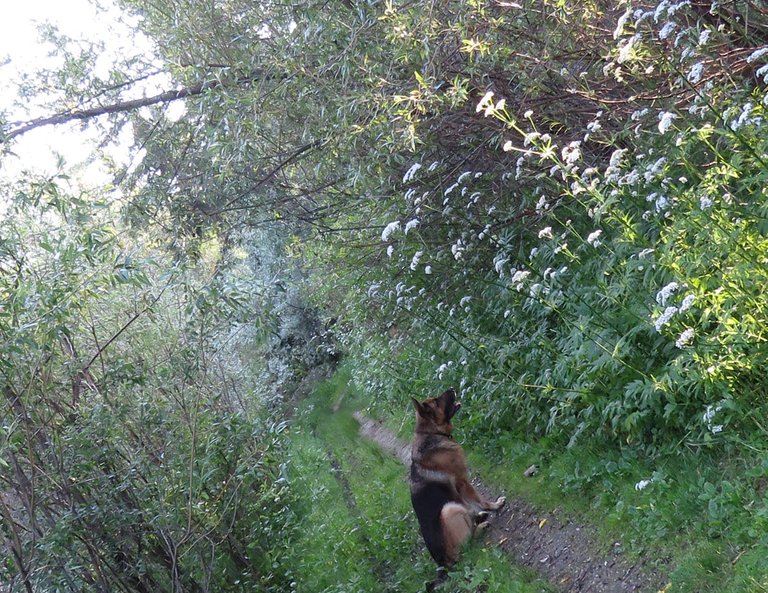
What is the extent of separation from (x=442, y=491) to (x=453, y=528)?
0.40 m

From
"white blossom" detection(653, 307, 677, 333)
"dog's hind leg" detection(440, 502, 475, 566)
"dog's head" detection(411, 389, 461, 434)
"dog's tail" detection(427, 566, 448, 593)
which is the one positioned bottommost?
"dog's tail" detection(427, 566, 448, 593)

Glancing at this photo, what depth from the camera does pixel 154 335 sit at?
932 cm

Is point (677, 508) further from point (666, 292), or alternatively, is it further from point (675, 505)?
point (666, 292)

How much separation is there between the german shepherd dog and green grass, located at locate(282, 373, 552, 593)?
21cm

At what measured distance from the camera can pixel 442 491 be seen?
23.9 ft

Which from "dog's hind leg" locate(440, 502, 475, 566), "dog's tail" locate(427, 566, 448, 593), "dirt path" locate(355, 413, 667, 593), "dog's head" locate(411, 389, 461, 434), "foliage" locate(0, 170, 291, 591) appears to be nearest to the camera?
"dirt path" locate(355, 413, 667, 593)

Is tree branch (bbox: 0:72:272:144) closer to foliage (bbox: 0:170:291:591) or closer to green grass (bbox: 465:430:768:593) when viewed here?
foliage (bbox: 0:170:291:591)

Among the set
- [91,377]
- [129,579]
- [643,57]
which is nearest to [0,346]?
[91,377]

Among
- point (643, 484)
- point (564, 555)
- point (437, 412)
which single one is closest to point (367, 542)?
point (437, 412)

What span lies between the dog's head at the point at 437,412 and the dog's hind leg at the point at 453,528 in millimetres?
974

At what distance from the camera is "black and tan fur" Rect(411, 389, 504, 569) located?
22.9 ft

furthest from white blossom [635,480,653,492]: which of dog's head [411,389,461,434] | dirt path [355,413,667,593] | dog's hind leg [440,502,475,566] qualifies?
dog's head [411,389,461,434]

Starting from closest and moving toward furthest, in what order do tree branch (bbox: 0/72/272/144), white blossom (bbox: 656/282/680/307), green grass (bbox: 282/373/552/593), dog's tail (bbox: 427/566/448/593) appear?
white blossom (bbox: 656/282/680/307) → green grass (bbox: 282/373/552/593) → dog's tail (bbox: 427/566/448/593) → tree branch (bbox: 0/72/272/144)

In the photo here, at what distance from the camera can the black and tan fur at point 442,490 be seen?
699 cm
